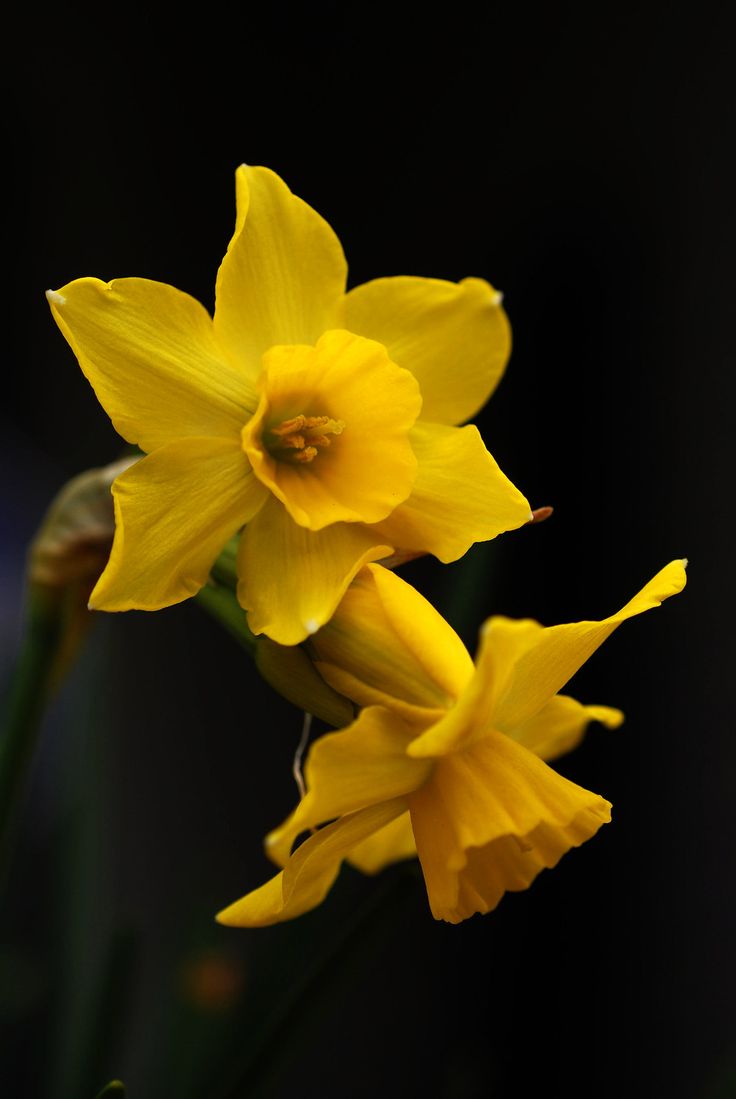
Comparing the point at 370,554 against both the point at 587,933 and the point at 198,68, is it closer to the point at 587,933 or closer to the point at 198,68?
the point at 587,933

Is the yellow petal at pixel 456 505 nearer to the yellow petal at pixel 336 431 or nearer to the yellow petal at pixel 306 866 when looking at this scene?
the yellow petal at pixel 336 431

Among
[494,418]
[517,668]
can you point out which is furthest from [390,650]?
[494,418]

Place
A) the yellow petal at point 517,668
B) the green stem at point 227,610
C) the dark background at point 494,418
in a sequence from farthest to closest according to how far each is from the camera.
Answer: the dark background at point 494,418
the green stem at point 227,610
the yellow petal at point 517,668

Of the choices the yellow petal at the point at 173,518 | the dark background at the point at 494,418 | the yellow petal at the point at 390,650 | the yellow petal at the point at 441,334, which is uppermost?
the yellow petal at the point at 441,334

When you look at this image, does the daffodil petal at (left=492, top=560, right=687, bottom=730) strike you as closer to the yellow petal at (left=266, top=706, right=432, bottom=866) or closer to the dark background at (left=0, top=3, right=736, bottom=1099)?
the yellow petal at (left=266, top=706, right=432, bottom=866)

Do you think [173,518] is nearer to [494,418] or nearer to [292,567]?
[292,567]

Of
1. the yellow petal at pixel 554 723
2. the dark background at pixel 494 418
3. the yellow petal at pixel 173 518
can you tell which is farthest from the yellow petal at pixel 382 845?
the dark background at pixel 494 418
